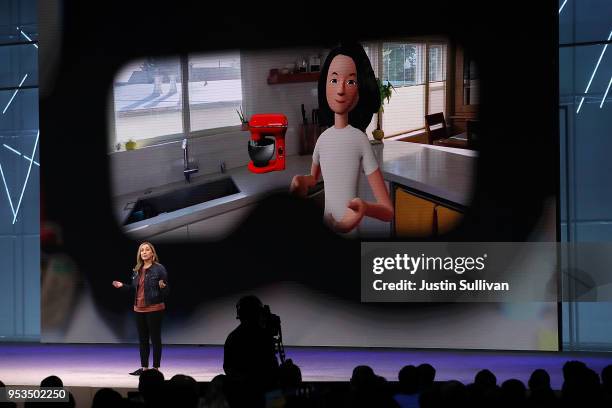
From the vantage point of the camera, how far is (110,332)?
7.34 metres

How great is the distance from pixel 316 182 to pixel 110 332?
6.88 ft

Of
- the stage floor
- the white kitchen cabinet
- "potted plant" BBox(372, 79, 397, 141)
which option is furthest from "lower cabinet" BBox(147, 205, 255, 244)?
"potted plant" BBox(372, 79, 397, 141)

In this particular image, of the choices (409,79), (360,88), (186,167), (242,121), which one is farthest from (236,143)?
(409,79)

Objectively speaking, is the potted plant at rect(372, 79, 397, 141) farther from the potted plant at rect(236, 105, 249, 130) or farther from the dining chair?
the potted plant at rect(236, 105, 249, 130)

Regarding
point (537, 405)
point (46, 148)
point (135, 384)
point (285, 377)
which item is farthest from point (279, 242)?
point (537, 405)

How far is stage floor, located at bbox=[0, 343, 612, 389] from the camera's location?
247 inches

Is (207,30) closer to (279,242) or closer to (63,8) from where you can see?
(63,8)

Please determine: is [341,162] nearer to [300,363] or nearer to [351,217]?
[351,217]

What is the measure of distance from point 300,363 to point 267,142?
1.70 metres

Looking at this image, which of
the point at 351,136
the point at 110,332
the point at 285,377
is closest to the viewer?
the point at 285,377

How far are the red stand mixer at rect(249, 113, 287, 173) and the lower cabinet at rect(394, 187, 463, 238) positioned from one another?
96cm

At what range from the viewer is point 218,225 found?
7.08m

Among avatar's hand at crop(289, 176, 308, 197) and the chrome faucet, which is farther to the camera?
the chrome faucet

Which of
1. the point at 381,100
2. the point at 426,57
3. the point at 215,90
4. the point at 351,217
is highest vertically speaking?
the point at 426,57
